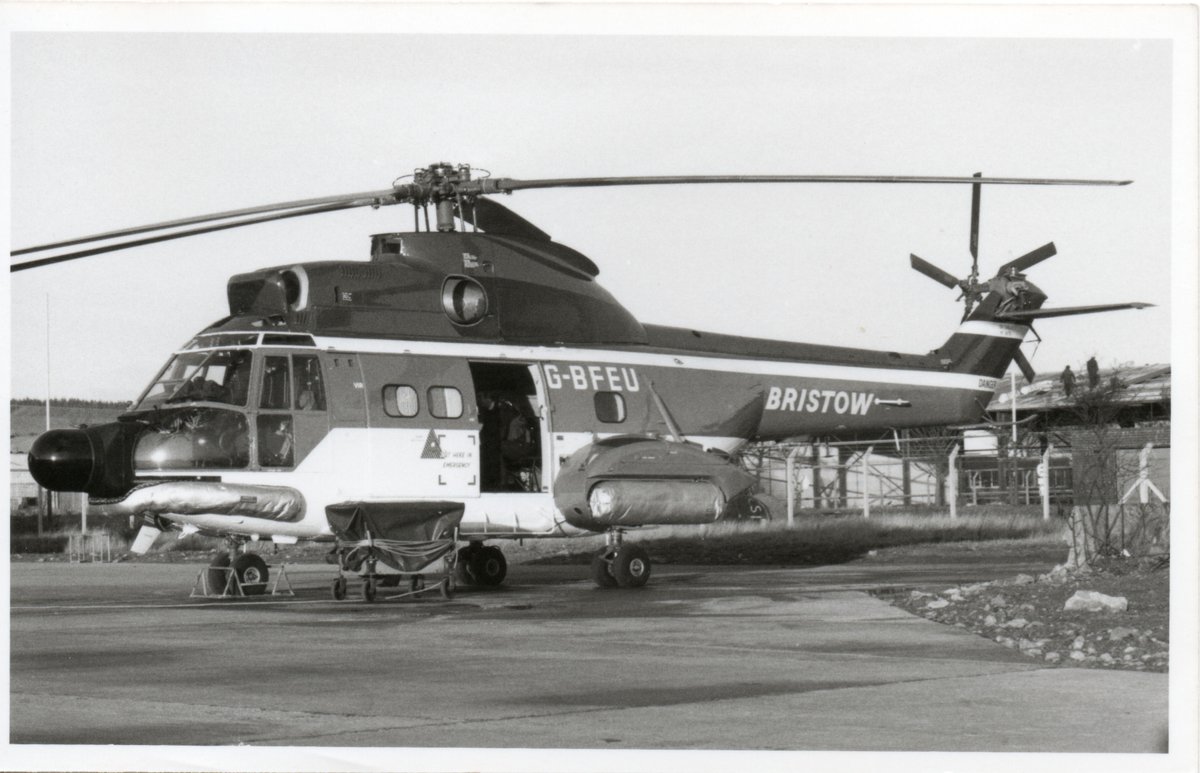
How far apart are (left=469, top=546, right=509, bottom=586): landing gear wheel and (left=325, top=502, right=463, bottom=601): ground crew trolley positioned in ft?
7.13

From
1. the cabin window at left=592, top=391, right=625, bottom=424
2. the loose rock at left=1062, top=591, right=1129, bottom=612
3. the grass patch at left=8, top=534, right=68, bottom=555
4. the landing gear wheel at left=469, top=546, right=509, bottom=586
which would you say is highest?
the cabin window at left=592, top=391, right=625, bottom=424

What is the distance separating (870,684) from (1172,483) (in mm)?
3517

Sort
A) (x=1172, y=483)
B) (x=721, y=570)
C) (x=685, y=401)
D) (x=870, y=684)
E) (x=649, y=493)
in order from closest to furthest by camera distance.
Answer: (x=870, y=684)
(x=1172, y=483)
(x=649, y=493)
(x=685, y=401)
(x=721, y=570)

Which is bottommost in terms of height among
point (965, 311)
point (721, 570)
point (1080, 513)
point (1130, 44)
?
point (721, 570)

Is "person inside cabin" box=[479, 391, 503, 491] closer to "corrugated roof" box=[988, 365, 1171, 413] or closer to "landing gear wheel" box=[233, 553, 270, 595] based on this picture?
"landing gear wheel" box=[233, 553, 270, 595]

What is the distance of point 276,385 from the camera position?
1572 centimetres

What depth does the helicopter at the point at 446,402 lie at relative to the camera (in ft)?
49.9

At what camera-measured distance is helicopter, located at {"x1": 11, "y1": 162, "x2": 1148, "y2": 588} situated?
15.2 m

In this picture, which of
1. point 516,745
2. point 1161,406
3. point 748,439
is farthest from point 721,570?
point 1161,406

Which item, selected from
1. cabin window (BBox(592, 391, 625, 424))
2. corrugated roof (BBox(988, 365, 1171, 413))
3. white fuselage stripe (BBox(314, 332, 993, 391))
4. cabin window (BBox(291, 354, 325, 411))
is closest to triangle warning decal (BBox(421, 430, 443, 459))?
white fuselage stripe (BBox(314, 332, 993, 391))

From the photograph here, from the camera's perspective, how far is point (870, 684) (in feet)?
31.8

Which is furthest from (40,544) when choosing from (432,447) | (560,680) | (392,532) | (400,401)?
(560,680)

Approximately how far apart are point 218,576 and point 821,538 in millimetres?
11957

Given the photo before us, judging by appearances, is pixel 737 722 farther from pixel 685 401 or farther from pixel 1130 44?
pixel 685 401
